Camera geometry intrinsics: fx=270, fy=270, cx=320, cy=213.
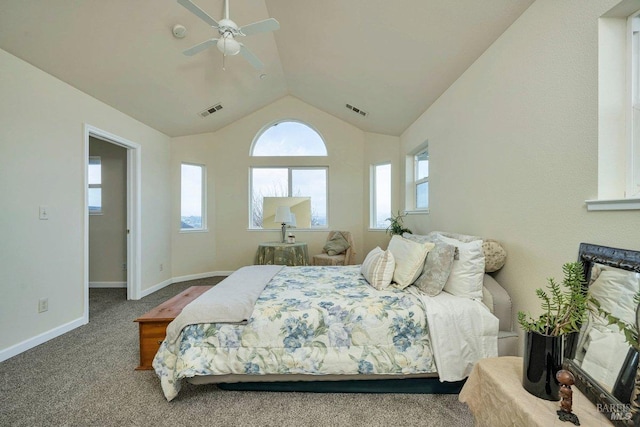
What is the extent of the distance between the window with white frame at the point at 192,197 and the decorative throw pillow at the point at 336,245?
229cm

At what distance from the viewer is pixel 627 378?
0.85 m

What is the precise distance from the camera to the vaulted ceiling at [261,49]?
206 cm

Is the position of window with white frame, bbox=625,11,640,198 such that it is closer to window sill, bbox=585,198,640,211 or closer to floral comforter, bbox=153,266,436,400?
window sill, bbox=585,198,640,211

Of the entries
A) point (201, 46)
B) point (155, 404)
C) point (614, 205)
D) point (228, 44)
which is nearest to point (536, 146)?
point (614, 205)

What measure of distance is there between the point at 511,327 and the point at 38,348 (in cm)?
371

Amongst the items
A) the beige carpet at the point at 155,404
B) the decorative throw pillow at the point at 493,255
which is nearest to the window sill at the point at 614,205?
the decorative throw pillow at the point at 493,255

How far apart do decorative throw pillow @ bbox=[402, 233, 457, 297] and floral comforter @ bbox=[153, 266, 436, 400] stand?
7.6 inches

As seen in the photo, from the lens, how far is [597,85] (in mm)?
1277

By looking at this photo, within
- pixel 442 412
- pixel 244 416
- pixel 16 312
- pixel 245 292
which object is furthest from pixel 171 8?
pixel 442 412

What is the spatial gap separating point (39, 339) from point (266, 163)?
3.64 metres

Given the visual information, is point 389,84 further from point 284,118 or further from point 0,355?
point 0,355

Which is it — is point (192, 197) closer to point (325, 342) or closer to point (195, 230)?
point (195, 230)

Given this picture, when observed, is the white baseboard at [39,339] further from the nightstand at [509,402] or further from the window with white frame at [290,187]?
the nightstand at [509,402]

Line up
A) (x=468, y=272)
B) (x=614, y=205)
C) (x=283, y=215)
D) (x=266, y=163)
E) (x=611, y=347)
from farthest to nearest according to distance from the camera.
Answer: (x=266, y=163)
(x=283, y=215)
(x=468, y=272)
(x=614, y=205)
(x=611, y=347)
